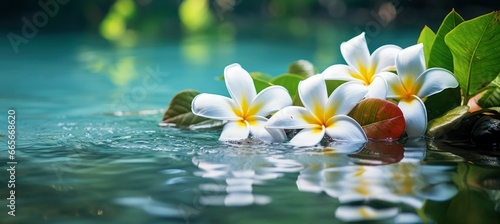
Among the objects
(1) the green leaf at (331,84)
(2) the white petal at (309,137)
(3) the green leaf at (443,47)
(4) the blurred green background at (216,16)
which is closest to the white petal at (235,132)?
(2) the white petal at (309,137)

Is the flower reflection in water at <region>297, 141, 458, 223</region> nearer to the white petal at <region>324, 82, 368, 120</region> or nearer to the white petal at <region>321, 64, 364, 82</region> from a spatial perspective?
the white petal at <region>324, 82, 368, 120</region>

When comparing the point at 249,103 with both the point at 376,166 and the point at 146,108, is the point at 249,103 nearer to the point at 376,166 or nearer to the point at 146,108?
the point at 376,166

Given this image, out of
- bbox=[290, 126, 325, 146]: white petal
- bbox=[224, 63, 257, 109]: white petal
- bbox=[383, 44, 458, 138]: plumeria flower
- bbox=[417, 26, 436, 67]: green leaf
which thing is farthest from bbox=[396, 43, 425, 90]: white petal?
bbox=[224, 63, 257, 109]: white petal

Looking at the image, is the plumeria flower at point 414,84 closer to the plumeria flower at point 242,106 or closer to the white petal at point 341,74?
the white petal at point 341,74

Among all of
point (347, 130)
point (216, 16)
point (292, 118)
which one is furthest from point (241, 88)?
point (216, 16)

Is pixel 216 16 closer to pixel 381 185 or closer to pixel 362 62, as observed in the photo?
pixel 362 62

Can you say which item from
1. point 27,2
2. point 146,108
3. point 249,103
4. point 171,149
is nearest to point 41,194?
point 171,149
